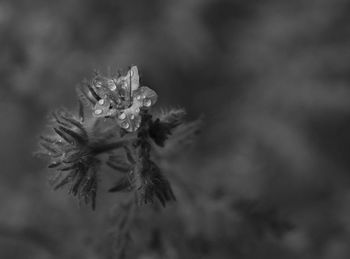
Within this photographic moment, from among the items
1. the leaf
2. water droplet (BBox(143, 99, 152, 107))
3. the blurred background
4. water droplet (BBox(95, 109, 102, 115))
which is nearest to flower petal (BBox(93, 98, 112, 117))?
water droplet (BBox(95, 109, 102, 115))

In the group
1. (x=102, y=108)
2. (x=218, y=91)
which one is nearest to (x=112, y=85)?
(x=102, y=108)

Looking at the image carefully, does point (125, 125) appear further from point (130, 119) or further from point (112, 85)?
point (112, 85)

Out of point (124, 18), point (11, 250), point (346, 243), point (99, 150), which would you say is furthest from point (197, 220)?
point (124, 18)

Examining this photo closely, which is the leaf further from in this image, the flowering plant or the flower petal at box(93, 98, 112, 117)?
the flower petal at box(93, 98, 112, 117)

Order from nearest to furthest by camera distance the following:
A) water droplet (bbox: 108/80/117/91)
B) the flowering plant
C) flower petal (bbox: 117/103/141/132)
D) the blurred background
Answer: flower petal (bbox: 117/103/141/132)
the flowering plant
water droplet (bbox: 108/80/117/91)
the blurred background

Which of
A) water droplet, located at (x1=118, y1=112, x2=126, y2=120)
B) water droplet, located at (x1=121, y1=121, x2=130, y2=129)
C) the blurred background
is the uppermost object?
the blurred background

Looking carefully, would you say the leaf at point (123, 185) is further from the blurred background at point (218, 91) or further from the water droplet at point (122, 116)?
the blurred background at point (218, 91)

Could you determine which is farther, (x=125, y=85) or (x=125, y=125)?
(x=125, y=85)

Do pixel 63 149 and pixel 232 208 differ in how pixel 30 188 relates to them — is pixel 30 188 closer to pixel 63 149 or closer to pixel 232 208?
pixel 232 208
